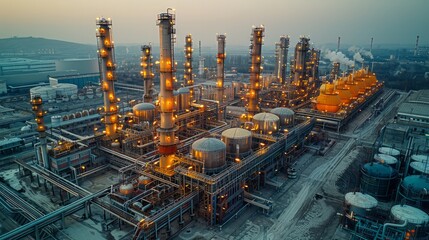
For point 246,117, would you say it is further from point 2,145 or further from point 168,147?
point 2,145

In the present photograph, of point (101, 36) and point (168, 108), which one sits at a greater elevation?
point (101, 36)

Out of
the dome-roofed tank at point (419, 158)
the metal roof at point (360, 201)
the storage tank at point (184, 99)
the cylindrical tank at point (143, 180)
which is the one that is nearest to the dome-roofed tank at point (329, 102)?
the dome-roofed tank at point (419, 158)

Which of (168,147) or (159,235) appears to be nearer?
(159,235)

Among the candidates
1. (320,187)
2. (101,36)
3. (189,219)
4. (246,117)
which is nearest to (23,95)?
(101,36)

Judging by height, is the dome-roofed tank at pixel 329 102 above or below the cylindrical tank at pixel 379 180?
above

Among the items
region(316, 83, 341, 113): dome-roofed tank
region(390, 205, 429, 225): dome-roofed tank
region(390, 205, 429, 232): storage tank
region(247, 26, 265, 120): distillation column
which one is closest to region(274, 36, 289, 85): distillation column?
region(316, 83, 341, 113): dome-roofed tank

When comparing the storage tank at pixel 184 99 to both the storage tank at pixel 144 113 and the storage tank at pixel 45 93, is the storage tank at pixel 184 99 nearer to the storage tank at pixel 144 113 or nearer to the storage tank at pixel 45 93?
the storage tank at pixel 144 113

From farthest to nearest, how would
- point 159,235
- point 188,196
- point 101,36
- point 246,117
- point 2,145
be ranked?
1. point 246,117
2. point 2,145
3. point 101,36
4. point 188,196
5. point 159,235
